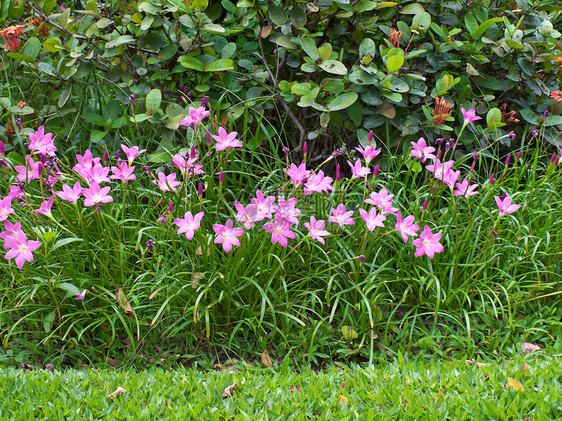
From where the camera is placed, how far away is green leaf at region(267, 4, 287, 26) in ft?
10.4

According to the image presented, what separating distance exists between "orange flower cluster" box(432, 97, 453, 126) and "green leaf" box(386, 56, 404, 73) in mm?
319

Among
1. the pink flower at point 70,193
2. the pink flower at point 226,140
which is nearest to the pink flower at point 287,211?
the pink flower at point 226,140

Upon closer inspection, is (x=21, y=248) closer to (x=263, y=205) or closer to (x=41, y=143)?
(x=41, y=143)

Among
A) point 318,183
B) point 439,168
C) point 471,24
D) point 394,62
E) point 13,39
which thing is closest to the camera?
point 318,183

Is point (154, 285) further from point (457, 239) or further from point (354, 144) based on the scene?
point (354, 144)

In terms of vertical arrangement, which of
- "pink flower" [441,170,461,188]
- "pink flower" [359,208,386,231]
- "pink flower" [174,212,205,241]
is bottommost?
"pink flower" [359,208,386,231]

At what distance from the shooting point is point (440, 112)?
125 inches

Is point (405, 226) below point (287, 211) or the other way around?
below

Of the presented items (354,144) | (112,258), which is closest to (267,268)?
(112,258)

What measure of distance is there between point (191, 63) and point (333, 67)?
87 cm

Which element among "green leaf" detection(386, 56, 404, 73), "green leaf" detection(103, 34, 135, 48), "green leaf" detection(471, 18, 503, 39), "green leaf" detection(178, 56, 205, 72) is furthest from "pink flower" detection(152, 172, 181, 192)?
"green leaf" detection(471, 18, 503, 39)

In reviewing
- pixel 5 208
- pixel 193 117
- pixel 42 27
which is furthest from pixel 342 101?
pixel 42 27

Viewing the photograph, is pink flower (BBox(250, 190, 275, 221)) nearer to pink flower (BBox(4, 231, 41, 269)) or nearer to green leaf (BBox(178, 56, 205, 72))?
pink flower (BBox(4, 231, 41, 269))

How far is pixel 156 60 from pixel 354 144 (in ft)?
→ 4.66
